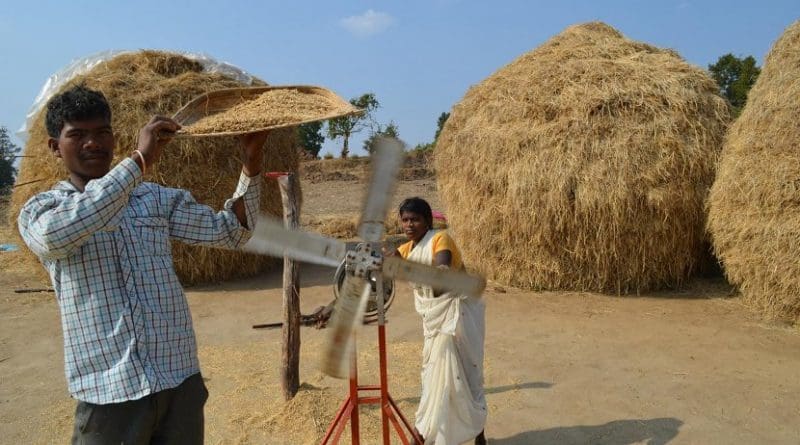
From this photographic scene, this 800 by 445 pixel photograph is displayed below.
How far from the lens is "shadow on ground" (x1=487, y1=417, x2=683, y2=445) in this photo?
3.72m

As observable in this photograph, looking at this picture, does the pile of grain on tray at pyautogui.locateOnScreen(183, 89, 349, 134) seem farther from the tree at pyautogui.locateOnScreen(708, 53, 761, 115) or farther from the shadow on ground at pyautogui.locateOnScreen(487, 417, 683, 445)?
the tree at pyautogui.locateOnScreen(708, 53, 761, 115)

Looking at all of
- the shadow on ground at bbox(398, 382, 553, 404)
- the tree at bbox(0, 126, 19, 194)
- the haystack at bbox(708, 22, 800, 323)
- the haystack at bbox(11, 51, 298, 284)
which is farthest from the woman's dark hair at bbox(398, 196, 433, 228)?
the tree at bbox(0, 126, 19, 194)

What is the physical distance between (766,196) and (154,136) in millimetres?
5883

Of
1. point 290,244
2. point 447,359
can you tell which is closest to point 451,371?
point 447,359

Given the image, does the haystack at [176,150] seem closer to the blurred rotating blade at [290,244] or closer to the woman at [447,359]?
the woman at [447,359]

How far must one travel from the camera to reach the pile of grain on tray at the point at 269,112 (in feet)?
8.18

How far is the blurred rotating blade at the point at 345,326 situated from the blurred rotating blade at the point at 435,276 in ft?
0.41

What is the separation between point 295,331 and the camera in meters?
4.38

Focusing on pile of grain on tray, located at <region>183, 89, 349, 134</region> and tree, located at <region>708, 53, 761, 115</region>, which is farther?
tree, located at <region>708, 53, 761, 115</region>

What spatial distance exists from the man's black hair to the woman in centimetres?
188

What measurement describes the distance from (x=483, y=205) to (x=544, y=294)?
140 centimetres

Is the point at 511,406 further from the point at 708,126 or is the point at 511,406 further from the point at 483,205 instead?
the point at 708,126

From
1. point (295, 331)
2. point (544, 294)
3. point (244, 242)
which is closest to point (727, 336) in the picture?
point (544, 294)

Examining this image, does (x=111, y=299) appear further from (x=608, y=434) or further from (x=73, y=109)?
(x=608, y=434)
